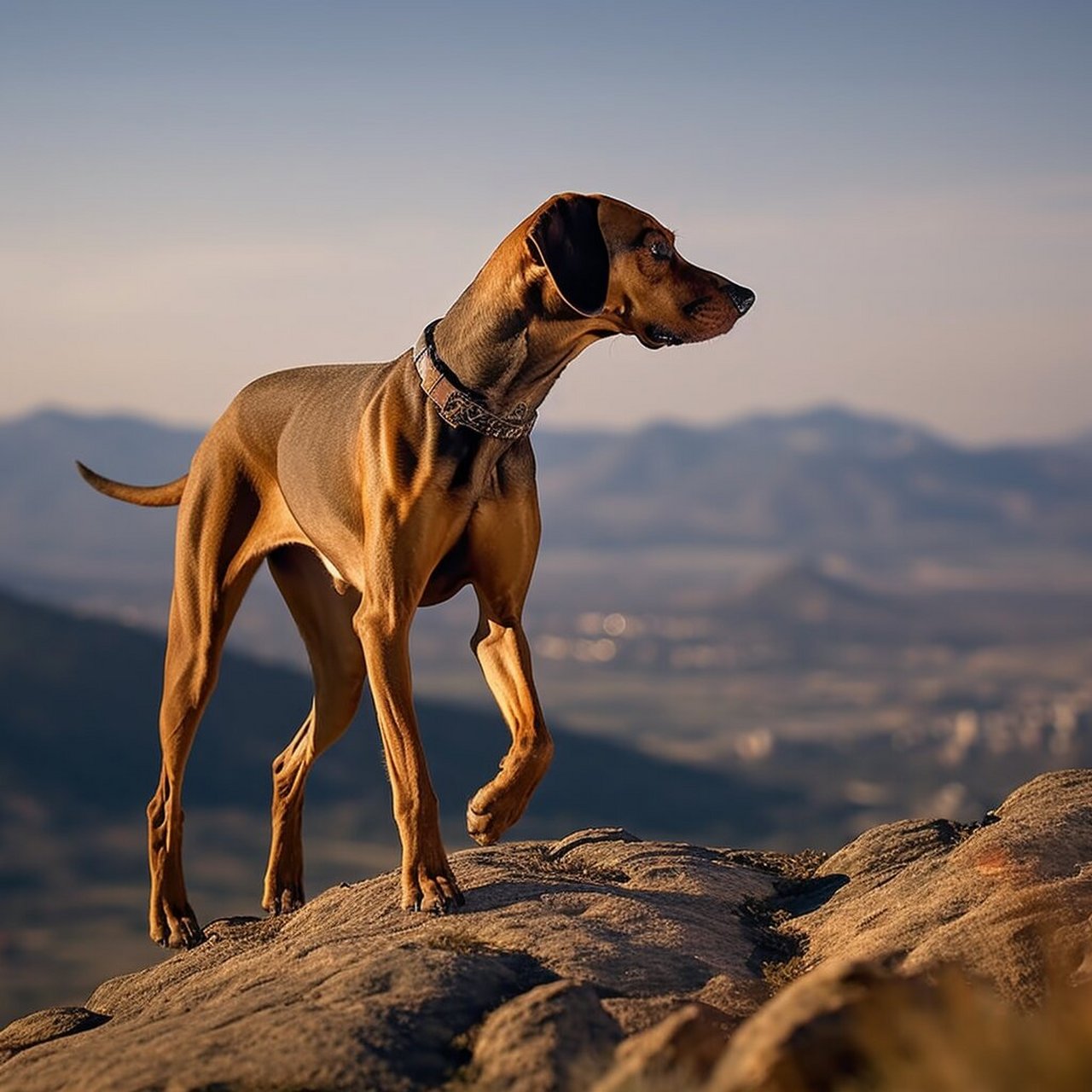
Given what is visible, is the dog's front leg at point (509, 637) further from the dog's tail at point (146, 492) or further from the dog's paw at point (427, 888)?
the dog's tail at point (146, 492)

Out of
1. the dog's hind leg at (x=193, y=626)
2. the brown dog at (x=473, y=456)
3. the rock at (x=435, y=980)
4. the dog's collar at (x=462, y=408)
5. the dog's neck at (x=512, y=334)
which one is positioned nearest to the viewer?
the rock at (x=435, y=980)

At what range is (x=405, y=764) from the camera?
10680 mm

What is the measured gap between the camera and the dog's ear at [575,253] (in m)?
10.2

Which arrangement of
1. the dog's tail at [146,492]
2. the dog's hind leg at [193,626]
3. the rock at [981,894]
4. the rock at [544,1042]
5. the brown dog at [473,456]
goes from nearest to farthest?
the rock at [544,1042] < the rock at [981,894] < the brown dog at [473,456] < the dog's hind leg at [193,626] < the dog's tail at [146,492]

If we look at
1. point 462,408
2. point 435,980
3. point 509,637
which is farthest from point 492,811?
point 435,980

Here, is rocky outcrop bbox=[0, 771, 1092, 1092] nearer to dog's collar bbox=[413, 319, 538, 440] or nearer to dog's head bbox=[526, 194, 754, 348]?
dog's collar bbox=[413, 319, 538, 440]

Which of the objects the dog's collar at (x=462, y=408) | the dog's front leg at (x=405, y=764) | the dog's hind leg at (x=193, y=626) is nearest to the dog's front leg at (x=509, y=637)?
the dog's collar at (x=462, y=408)

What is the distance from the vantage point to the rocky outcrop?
20.7 feet

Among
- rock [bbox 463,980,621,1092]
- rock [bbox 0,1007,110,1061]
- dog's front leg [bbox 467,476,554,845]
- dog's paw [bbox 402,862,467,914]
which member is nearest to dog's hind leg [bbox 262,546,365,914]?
dog's front leg [bbox 467,476,554,845]

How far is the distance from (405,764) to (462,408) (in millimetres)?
2099

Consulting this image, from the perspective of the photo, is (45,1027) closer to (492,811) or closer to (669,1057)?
(492,811)

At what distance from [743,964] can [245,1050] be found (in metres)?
3.28

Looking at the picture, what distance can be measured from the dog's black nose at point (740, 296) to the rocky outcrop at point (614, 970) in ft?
11.4

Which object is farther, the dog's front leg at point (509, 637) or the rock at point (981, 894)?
the dog's front leg at point (509, 637)
